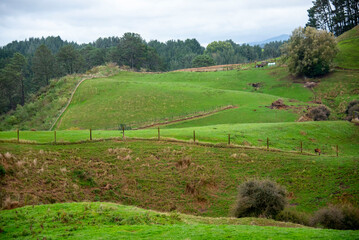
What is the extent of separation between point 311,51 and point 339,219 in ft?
214

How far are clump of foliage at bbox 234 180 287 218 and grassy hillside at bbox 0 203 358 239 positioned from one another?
2.81m

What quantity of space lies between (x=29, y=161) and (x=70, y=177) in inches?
155

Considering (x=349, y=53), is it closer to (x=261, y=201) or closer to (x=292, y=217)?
(x=261, y=201)

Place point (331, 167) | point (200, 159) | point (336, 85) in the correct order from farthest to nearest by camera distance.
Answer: point (336, 85) < point (200, 159) < point (331, 167)

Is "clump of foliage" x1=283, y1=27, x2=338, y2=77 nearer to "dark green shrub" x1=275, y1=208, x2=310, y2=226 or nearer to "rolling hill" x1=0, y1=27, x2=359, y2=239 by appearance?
"rolling hill" x1=0, y1=27, x2=359, y2=239

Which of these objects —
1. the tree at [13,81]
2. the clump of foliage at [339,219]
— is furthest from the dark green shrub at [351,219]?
the tree at [13,81]

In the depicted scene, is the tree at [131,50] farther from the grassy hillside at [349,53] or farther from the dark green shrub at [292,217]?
the dark green shrub at [292,217]

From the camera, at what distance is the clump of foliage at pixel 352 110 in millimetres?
49384

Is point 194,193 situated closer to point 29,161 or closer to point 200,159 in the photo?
point 200,159

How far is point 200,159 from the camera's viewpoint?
2831cm

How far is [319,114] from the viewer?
5003 centimetres

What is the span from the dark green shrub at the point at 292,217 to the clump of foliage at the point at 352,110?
38.2 m

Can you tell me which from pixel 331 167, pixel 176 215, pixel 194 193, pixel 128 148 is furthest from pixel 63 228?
pixel 331 167

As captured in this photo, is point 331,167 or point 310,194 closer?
point 310,194
